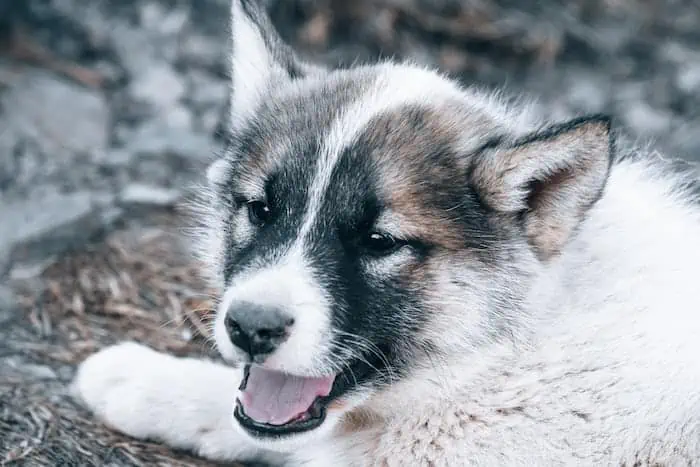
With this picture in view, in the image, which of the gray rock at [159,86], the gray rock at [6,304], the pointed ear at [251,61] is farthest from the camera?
the gray rock at [159,86]

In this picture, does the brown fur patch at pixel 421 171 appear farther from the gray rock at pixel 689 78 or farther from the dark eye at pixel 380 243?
the gray rock at pixel 689 78

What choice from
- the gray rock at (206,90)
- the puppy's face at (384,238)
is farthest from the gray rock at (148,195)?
the puppy's face at (384,238)

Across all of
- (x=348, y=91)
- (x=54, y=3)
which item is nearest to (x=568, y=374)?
(x=348, y=91)

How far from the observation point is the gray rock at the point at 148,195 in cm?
686

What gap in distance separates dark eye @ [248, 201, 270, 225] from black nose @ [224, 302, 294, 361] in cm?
59

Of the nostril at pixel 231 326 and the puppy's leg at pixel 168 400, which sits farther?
the puppy's leg at pixel 168 400

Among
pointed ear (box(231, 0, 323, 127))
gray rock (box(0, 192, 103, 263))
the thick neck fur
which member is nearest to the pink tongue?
the thick neck fur

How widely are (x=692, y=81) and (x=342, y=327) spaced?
6.38m

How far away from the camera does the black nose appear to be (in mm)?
3781

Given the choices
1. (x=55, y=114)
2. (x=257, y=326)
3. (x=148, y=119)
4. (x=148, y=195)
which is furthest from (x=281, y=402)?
(x=148, y=119)

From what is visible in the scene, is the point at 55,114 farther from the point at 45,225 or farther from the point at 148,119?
the point at 45,225

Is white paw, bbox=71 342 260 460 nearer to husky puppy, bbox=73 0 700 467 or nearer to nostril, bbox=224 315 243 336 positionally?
husky puppy, bbox=73 0 700 467

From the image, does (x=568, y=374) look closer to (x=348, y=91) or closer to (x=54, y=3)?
(x=348, y=91)

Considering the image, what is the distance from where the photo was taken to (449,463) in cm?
416
